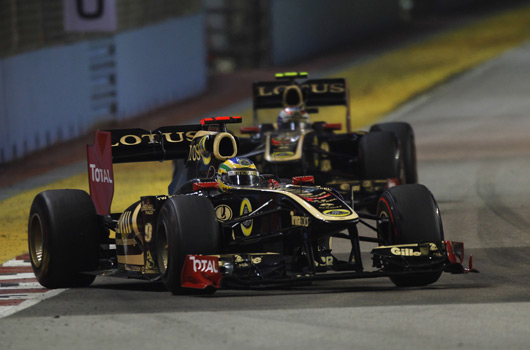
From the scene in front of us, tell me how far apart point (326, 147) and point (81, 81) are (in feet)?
37.9

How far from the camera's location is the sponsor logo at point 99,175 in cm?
1348

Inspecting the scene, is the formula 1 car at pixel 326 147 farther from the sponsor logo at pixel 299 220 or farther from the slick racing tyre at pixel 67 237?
the sponsor logo at pixel 299 220

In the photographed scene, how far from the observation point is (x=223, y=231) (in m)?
12.0

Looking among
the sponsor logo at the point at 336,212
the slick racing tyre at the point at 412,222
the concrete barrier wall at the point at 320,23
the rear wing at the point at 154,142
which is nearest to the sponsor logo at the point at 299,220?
the sponsor logo at the point at 336,212

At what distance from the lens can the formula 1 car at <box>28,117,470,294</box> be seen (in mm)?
11234

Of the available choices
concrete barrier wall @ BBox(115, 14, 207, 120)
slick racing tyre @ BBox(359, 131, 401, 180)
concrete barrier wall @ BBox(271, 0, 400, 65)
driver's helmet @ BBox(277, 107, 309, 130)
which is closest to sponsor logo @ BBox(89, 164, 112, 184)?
slick racing tyre @ BBox(359, 131, 401, 180)

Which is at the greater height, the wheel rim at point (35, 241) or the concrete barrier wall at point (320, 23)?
the concrete barrier wall at point (320, 23)

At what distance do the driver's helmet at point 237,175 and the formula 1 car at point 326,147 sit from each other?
5.10m

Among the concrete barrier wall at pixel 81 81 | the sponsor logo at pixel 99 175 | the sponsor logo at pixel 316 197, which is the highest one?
the concrete barrier wall at pixel 81 81

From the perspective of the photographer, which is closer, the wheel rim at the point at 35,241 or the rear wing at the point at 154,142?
the wheel rim at the point at 35,241

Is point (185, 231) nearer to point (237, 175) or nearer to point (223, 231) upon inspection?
point (223, 231)

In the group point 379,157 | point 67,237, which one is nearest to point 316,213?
point 67,237

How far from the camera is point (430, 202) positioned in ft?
38.7

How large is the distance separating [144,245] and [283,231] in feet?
4.74
